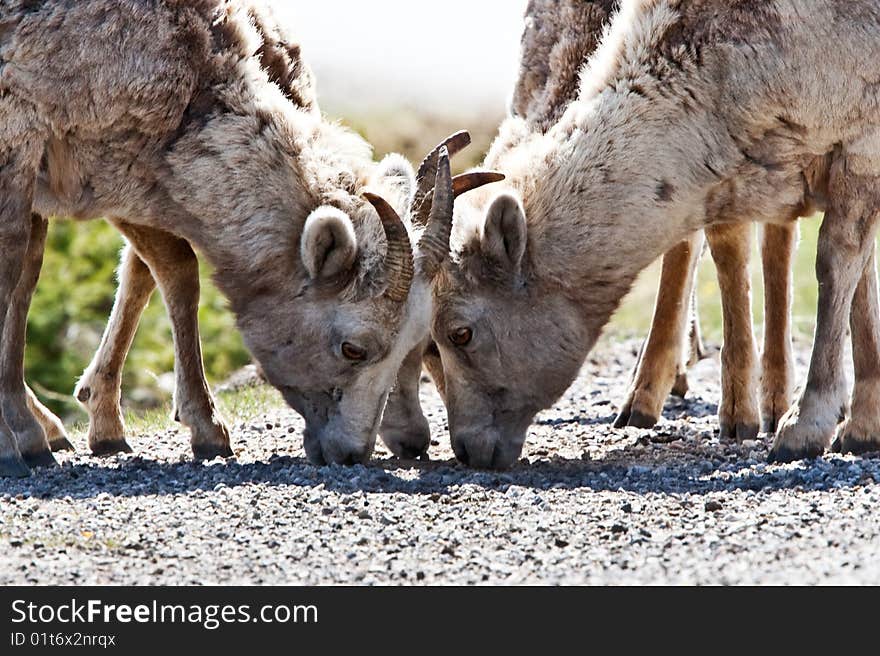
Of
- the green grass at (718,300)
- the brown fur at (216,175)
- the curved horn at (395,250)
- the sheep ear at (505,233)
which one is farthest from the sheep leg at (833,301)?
the green grass at (718,300)


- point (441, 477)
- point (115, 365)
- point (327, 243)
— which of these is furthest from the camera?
point (115, 365)

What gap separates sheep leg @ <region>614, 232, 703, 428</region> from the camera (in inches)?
432

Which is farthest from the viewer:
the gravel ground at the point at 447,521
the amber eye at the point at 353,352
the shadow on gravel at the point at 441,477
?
the amber eye at the point at 353,352

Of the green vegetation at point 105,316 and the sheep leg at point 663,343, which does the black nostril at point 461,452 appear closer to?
the sheep leg at point 663,343

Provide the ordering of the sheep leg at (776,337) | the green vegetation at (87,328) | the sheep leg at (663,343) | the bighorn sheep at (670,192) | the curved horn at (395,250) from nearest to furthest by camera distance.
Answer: the curved horn at (395,250)
the bighorn sheep at (670,192)
the sheep leg at (776,337)
the sheep leg at (663,343)
the green vegetation at (87,328)

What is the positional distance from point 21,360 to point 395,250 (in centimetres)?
253

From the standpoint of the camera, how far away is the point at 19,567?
6.22 meters

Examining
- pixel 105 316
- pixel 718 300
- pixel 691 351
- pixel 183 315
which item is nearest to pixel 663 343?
pixel 691 351

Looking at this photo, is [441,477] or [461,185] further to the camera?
[461,185]

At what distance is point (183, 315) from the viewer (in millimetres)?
9789

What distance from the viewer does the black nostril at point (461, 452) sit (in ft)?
29.9

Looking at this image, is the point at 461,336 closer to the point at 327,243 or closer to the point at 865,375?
the point at 327,243

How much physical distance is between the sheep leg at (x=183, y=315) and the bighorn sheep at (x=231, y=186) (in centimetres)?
59

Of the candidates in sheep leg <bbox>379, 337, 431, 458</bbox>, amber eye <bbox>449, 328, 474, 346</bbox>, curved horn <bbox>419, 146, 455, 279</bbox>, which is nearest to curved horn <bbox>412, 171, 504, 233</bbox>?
curved horn <bbox>419, 146, 455, 279</bbox>
